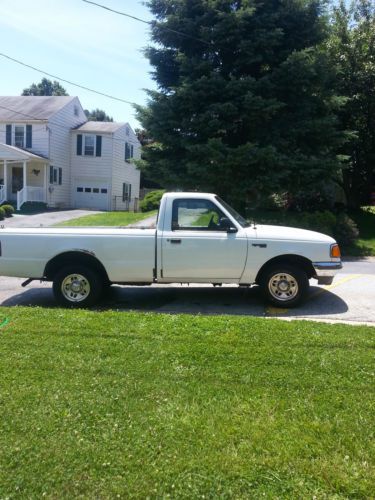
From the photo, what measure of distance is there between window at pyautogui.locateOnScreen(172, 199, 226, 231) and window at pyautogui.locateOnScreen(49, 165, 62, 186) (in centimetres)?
2556

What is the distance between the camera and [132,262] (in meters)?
6.71

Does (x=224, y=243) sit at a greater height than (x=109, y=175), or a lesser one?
lesser

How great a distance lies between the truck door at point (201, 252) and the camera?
6699mm

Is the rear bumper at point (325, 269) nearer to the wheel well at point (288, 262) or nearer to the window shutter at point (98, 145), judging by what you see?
the wheel well at point (288, 262)

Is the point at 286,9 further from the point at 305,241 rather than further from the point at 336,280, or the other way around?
the point at 305,241

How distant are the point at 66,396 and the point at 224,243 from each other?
Answer: 3.74m

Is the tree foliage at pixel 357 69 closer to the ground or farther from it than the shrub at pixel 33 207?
farther from it

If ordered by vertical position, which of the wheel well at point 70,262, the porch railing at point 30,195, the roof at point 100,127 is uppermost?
the roof at point 100,127

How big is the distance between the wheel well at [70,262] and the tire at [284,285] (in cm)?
251

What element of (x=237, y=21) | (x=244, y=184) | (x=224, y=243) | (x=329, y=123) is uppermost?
(x=237, y=21)

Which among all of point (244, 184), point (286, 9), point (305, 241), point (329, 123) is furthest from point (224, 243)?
point (286, 9)

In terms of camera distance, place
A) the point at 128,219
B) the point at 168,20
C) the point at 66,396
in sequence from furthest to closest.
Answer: the point at 128,219
the point at 168,20
the point at 66,396

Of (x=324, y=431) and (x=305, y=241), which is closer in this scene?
(x=324, y=431)

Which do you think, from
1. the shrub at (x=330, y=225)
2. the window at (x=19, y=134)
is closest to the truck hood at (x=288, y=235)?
the shrub at (x=330, y=225)
